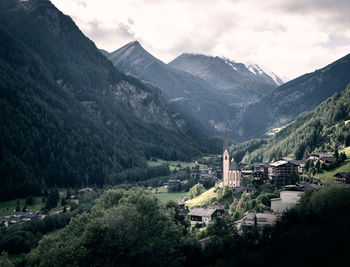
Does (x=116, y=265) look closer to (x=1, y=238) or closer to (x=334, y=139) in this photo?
(x=1, y=238)

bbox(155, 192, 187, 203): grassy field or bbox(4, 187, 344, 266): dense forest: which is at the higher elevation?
bbox(4, 187, 344, 266): dense forest

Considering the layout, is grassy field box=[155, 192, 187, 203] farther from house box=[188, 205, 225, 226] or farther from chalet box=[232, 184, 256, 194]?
house box=[188, 205, 225, 226]

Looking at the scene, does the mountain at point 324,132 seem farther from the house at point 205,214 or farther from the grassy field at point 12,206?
the grassy field at point 12,206

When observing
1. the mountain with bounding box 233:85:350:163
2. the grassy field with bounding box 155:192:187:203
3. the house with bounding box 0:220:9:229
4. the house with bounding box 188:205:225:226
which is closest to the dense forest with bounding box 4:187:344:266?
the house with bounding box 188:205:225:226

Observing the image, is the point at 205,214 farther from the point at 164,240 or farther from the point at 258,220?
the point at 164,240

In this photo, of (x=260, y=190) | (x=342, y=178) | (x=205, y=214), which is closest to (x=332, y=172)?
(x=342, y=178)

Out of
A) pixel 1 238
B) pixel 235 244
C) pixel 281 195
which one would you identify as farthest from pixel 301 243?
pixel 1 238

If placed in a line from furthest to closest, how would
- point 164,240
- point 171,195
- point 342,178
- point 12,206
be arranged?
point 171,195 < point 12,206 < point 342,178 < point 164,240

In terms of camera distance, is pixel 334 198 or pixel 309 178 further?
pixel 309 178
